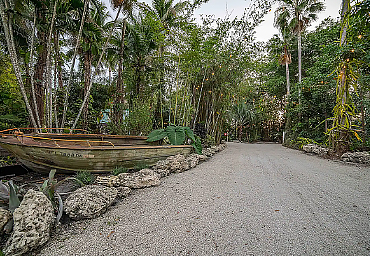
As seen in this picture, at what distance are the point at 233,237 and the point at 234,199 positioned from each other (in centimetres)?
54

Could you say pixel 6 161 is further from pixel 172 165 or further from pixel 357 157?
pixel 357 157

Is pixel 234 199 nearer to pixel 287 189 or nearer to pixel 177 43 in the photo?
pixel 287 189

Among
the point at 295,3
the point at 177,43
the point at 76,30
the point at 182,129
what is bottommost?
the point at 182,129

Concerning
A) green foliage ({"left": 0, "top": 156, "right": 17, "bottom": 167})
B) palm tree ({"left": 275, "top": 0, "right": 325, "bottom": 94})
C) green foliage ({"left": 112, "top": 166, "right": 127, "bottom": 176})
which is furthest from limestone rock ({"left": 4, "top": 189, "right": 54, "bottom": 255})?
palm tree ({"left": 275, "top": 0, "right": 325, "bottom": 94})

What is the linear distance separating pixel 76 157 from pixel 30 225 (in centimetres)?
99

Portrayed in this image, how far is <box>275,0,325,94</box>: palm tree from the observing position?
797cm

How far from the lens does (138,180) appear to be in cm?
178

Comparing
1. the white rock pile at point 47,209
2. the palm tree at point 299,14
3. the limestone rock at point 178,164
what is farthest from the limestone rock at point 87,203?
the palm tree at point 299,14

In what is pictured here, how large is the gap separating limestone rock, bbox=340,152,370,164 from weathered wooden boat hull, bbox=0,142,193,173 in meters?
3.77

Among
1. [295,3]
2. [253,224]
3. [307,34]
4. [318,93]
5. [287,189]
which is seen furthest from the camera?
[307,34]

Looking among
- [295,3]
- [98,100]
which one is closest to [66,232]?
[98,100]

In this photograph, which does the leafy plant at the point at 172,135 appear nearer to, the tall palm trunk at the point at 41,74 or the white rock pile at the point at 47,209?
the white rock pile at the point at 47,209

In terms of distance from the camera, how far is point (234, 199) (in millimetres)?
1513

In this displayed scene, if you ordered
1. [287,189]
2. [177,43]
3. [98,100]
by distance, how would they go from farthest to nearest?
[98,100] → [177,43] → [287,189]
